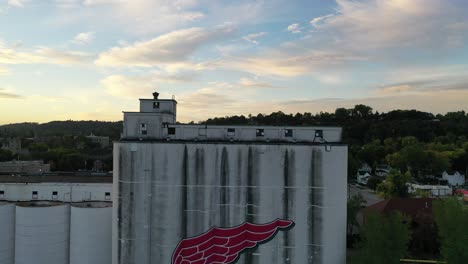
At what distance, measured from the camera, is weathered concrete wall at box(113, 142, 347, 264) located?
909 inches

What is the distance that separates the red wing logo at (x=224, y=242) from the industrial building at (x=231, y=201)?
6cm

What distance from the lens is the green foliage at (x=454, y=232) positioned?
73.3 ft

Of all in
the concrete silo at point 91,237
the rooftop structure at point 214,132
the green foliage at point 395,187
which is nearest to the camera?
the rooftop structure at point 214,132

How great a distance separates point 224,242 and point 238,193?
3.22 metres

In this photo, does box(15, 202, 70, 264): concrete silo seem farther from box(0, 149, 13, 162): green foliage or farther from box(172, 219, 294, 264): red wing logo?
box(0, 149, 13, 162): green foliage

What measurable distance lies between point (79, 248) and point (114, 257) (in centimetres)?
484

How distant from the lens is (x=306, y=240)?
23094 mm

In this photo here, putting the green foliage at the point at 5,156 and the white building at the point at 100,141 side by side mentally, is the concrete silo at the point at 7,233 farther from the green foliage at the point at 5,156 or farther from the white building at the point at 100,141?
the white building at the point at 100,141

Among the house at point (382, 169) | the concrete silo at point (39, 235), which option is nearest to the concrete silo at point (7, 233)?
the concrete silo at point (39, 235)

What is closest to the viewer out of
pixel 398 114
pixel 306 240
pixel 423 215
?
pixel 306 240

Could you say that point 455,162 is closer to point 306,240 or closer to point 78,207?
point 306,240

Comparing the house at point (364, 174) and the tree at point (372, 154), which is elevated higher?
the tree at point (372, 154)

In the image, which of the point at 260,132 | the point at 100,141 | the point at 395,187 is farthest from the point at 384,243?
the point at 100,141

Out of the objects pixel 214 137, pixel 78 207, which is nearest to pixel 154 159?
pixel 214 137
